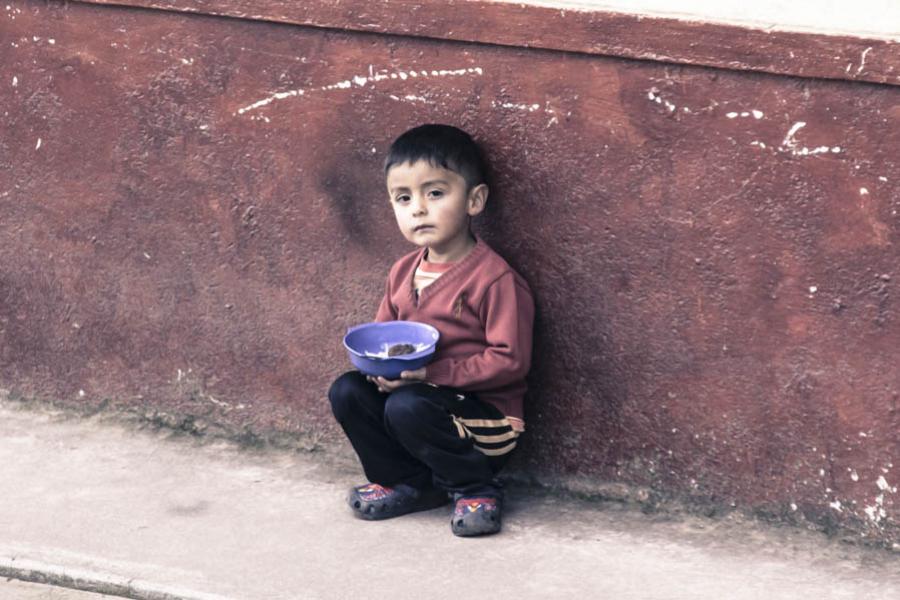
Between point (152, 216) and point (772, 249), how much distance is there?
193 cm

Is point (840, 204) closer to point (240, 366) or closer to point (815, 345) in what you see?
point (815, 345)

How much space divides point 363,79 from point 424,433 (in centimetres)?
103

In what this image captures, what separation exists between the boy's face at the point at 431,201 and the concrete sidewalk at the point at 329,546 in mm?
808

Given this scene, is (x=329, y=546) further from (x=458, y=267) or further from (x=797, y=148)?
(x=797, y=148)

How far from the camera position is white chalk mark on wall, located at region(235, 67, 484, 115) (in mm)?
4402

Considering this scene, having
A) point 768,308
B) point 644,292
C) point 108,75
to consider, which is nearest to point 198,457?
point 108,75

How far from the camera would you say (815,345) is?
417cm

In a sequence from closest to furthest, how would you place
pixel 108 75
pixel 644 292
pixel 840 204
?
pixel 840 204 → pixel 644 292 → pixel 108 75

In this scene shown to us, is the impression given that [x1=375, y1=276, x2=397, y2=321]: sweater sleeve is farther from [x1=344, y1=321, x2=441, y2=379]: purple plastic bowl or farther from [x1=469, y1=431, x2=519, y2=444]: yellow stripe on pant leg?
[x1=469, y1=431, x2=519, y2=444]: yellow stripe on pant leg

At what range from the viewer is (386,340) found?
4.44 meters

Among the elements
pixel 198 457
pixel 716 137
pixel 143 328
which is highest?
pixel 716 137

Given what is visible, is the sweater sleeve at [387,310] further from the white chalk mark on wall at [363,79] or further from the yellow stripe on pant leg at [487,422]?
A: the white chalk mark on wall at [363,79]

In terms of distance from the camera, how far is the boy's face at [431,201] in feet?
14.1

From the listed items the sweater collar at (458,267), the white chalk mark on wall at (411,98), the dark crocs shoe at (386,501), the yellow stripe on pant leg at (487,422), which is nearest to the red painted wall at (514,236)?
the white chalk mark on wall at (411,98)
